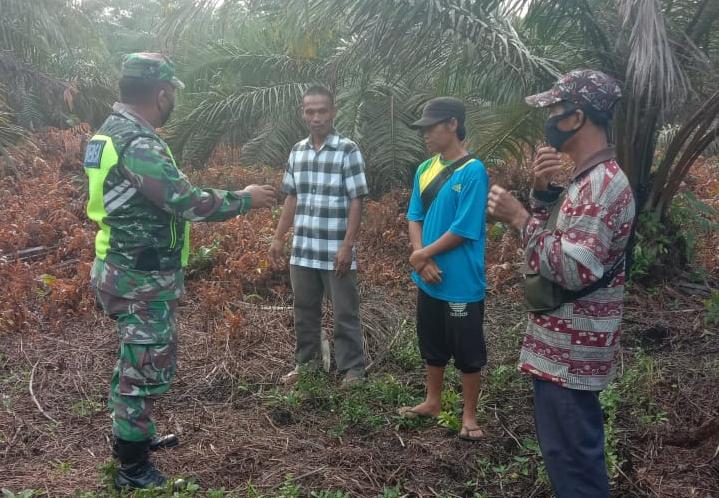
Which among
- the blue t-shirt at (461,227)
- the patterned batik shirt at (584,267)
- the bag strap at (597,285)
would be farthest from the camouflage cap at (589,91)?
the blue t-shirt at (461,227)

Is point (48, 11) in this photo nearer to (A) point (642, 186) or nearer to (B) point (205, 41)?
(B) point (205, 41)

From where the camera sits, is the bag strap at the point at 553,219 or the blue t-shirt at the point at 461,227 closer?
the bag strap at the point at 553,219

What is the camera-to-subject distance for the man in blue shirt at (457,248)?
3369mm

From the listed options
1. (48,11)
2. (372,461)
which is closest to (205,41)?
(48,11)

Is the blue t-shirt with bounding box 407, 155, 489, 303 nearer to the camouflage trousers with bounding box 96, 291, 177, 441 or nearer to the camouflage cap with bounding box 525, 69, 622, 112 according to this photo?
the camouflage cap with bounding box 525, 69, 622, 112

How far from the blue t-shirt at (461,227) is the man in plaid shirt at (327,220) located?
2.30 feet

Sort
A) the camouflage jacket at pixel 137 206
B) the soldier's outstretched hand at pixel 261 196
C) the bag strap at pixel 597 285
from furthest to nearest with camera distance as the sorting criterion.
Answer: the soldier's outstretched hand at pixel 261 196, the camouflage jacket at pixel 137 206, the bag strap at pixel 597 285

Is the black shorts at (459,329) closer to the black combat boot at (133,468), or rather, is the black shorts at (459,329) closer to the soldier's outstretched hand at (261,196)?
the soldier's outstretched hand at (261,196)

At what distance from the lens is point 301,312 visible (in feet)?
14.4

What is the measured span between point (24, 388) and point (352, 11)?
347cm

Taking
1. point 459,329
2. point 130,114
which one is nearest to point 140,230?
point 130,114

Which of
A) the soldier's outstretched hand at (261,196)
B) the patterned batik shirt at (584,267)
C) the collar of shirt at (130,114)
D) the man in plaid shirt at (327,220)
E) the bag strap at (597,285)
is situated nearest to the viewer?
the patterned batik shirt at (584,267)

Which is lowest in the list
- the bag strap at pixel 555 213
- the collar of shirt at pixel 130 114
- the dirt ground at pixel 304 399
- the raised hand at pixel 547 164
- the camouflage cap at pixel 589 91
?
the dirt ground at pixel 304 399

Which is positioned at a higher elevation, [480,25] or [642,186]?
[480,25]
